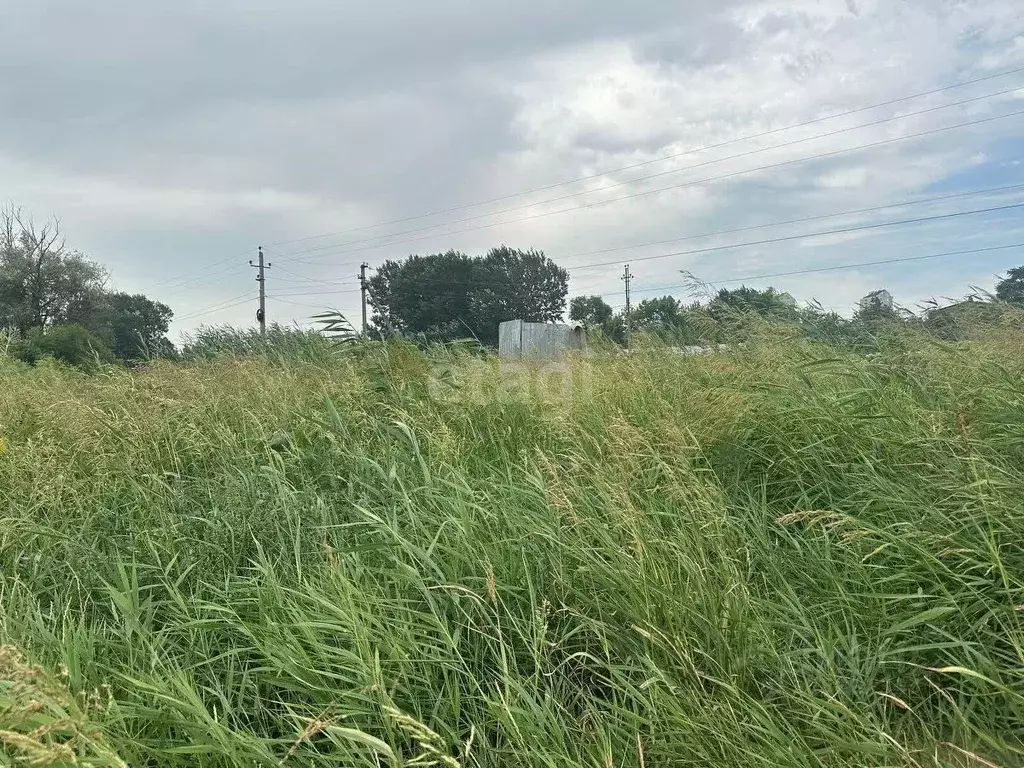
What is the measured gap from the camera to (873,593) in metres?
1.65

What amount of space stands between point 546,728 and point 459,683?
0.80 feet

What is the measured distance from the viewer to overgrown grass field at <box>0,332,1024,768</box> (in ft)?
4.32

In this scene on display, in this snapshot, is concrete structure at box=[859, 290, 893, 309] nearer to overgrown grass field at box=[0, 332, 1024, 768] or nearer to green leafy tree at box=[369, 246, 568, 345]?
overgrown grass field at box=[0, 332, 1024, 768]

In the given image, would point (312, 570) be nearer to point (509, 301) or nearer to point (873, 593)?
point (873, 593)

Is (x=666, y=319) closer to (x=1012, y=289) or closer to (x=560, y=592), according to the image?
(x=1012, y=289)

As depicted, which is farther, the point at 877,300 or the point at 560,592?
the point at 877,300

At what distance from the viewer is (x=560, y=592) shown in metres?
1.78

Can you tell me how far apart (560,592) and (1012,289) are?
4470 millimetres

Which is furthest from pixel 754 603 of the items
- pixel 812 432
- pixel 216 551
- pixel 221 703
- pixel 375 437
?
pixel 375 437

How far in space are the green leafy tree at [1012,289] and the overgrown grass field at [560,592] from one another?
0.92m

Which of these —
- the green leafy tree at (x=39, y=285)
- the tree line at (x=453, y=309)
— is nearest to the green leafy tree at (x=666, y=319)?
the tree line at (x=453, y=309)

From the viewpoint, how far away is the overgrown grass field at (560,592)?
1315 mm

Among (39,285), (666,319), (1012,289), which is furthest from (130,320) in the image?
(1012,289)

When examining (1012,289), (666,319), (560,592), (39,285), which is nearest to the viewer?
(560,592)
